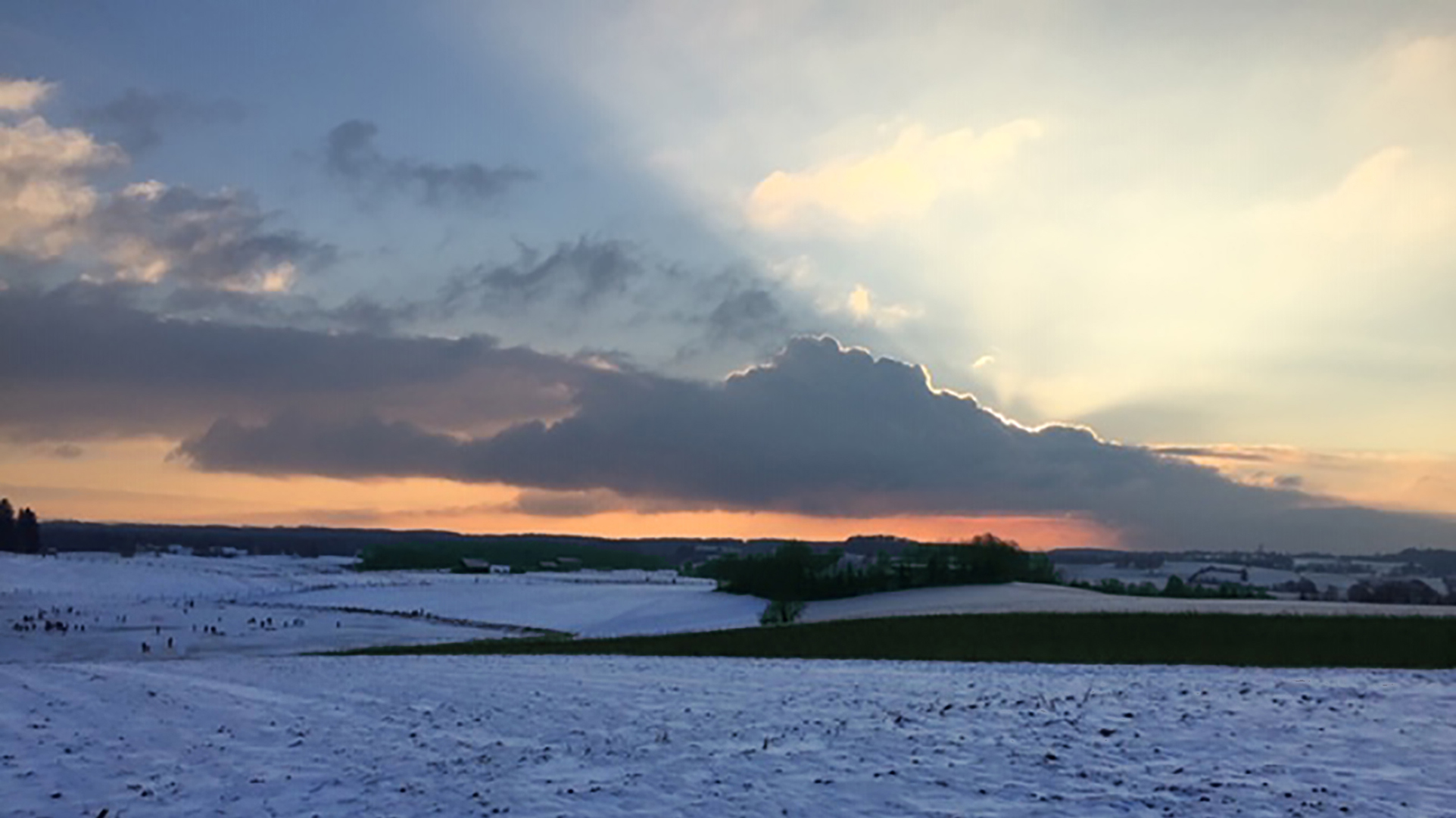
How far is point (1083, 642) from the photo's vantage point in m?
40.8

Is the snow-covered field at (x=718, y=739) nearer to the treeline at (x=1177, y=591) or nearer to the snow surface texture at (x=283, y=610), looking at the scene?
the snow surface texture at (x=283, y=610)

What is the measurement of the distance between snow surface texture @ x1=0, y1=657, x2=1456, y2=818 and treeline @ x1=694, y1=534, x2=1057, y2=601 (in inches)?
2945

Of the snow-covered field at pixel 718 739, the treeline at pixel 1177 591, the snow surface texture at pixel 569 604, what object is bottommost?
Answer: the snow surface texture at pixel 569 604

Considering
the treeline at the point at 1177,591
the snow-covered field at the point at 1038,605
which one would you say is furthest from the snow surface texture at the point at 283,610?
the treeline at the point at 1177,591

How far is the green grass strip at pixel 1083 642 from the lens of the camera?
34531 mm

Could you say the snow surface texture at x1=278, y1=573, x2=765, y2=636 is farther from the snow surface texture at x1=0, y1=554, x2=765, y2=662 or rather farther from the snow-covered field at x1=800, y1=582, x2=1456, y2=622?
the snow-covered field at x1=800, y1=582, x2=1456, y2=622

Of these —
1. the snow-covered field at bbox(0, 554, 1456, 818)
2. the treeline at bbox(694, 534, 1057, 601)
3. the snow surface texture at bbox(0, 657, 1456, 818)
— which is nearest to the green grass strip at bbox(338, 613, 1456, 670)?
the snow-covered field at bbox(0, 554, 1456, 818)

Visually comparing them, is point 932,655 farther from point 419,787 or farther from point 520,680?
point 419,787

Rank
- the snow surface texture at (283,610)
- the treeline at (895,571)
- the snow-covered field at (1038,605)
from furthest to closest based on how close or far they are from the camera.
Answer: the treeline at (895,571) → the snow surface texture at (283,610) → the snow-covered field at (1038,605)

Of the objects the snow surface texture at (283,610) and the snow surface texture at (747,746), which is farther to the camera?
the snow surface texture at (283,610)

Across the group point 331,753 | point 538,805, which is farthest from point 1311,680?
point 331,753

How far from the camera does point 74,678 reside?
29.7m

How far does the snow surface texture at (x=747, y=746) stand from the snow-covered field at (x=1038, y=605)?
26.2 m

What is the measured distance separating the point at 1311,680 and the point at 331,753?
21.3 meters
